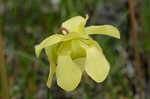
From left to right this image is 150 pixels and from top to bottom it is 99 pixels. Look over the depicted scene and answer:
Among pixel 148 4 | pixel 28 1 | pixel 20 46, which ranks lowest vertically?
pixel 20 46

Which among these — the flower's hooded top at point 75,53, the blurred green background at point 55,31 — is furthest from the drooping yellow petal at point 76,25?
the blurred green background at point 55,31

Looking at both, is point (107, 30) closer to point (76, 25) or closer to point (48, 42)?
point (76, 25)

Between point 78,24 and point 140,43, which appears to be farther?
point 140,43

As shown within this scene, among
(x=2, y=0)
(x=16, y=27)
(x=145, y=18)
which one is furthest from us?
(x=2, y=0)

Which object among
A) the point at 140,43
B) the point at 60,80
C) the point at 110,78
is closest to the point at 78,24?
the point at 60,80

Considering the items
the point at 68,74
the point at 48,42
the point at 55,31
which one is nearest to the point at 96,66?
the point at 68,74

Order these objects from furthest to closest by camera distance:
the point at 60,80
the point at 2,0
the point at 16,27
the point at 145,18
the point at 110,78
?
the point at 2,0 < the point at 16,27 < the point at 145,18 < the point at 110,78 < the point at 60,80

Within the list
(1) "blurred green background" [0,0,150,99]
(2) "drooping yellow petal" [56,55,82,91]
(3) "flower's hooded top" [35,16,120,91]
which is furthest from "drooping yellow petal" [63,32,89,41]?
(1) "blurred green background" [0,0,150,99]

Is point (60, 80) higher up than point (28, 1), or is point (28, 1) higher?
point (60, 80)

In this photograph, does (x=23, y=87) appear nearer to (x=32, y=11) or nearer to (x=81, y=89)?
(x=81, y=89)
